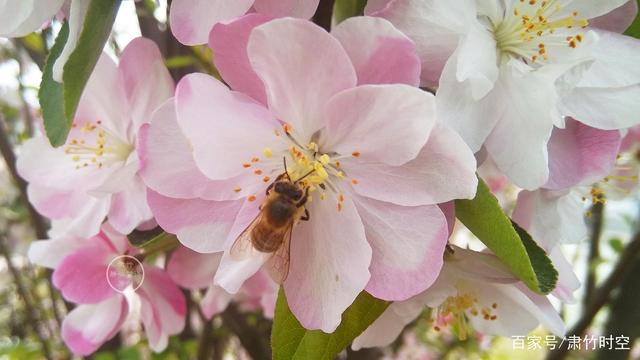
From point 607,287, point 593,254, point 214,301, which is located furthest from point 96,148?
point 593,254

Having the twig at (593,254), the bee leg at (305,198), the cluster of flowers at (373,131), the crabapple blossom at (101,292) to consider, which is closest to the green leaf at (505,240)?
the cluster of flowers at (373,131)

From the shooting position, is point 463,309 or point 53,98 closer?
point 53,98

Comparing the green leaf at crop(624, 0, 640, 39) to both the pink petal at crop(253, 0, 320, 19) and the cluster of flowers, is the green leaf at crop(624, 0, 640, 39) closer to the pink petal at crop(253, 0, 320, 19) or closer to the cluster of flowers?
the cluster of flowers

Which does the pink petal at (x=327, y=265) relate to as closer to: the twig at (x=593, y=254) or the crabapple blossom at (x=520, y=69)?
the crabapple blossom at (x=520, y=69)

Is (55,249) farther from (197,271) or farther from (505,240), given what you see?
(505,240)

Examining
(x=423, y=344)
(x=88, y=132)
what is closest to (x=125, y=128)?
(x=88, y=132)

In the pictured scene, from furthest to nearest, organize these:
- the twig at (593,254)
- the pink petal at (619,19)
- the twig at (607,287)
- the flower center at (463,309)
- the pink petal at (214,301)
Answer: the twig at (593,254)
the twig at (607,287)
the pink petal at (214,301)
the flower center at (463,309)
the pink petal at (619,19)
